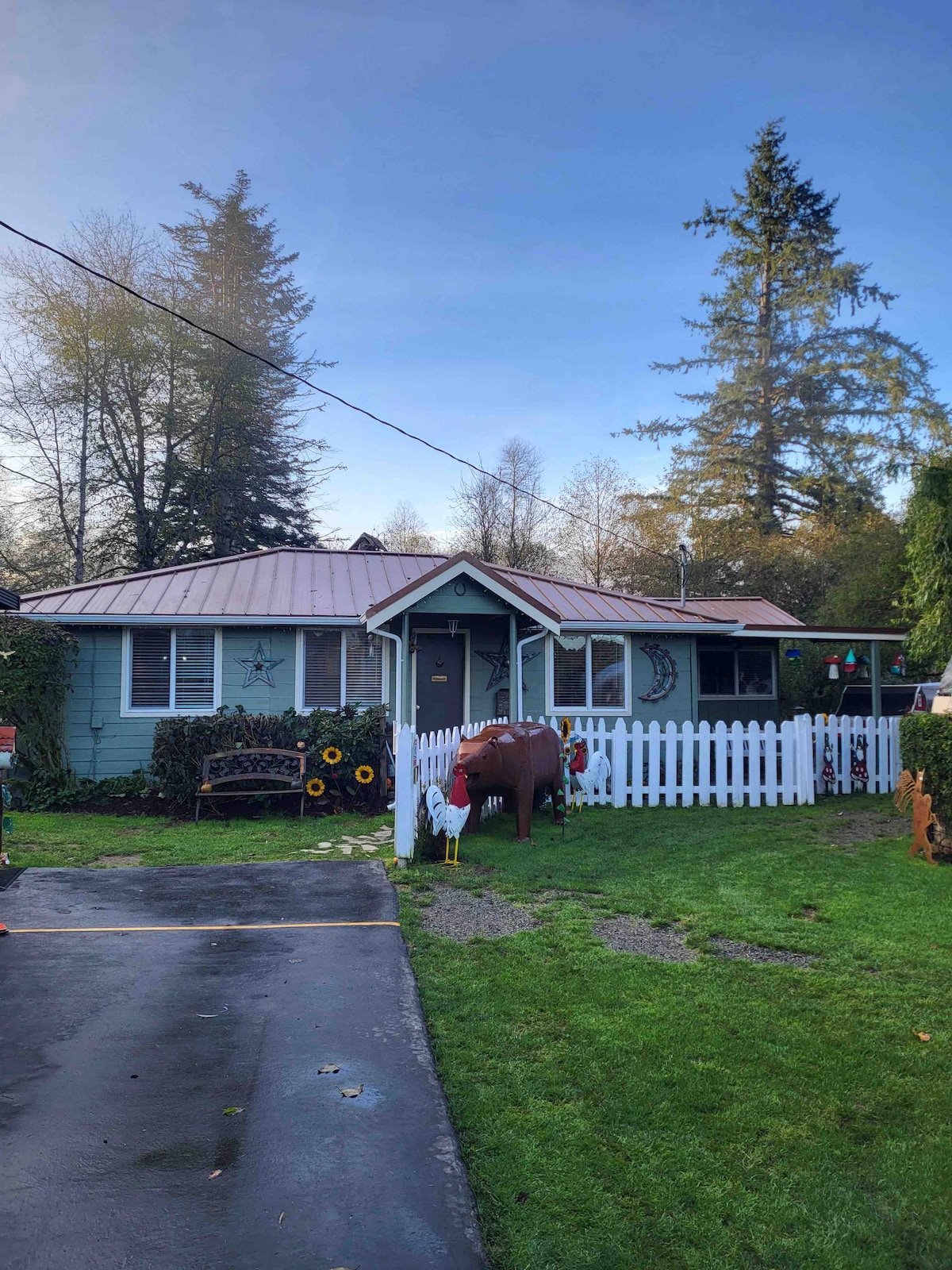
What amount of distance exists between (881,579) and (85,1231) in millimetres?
20525

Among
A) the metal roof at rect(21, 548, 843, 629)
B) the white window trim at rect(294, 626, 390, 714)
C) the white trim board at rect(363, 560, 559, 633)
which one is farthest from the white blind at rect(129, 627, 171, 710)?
the white trim board at rect(363, 560, 559, 633)

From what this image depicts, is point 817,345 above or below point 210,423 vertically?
above

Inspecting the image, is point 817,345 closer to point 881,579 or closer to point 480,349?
point 881,579

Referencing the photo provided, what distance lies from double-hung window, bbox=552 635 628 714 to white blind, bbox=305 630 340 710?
365 centimetres

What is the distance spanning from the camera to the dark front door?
42.6ft

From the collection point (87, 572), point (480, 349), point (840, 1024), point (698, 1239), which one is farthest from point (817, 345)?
point (698, 1239)

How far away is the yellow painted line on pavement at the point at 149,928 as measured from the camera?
5.52 metres

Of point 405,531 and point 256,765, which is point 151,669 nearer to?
point 256,765

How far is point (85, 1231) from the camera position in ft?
7.95

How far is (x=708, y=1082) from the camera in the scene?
3.35 metres

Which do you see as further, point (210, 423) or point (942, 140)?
point (210, 423)

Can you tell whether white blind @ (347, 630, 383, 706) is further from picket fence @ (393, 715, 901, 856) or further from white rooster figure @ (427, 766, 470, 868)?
white rooster figure @ (427, 766, 470, 868)

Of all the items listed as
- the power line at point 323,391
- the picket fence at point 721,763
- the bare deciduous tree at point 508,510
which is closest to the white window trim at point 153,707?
the power line at point 323,391

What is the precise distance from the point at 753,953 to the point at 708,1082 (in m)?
1.87
